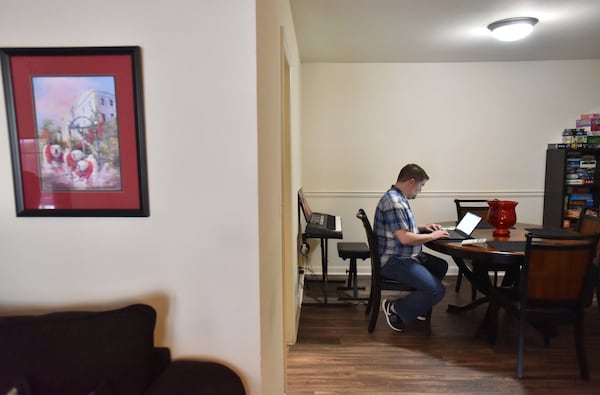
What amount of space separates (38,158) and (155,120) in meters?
0.43

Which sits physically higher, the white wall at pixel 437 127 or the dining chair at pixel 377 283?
the white wall at pixel 437 127

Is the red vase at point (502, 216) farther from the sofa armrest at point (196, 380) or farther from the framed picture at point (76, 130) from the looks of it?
the framed picture at point (76, 130)

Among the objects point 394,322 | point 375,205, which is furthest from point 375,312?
point 375,205

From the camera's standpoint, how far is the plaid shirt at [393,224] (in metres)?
2.69

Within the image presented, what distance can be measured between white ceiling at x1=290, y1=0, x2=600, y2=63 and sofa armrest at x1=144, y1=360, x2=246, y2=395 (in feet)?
7.47

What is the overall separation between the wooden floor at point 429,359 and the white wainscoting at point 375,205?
1261mm

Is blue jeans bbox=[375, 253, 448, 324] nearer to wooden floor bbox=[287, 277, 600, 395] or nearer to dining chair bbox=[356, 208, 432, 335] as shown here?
dining chair bbox=[356, 208, 432, 335]

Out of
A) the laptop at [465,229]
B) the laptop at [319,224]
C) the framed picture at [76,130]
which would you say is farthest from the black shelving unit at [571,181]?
the framed picture at [76,130]

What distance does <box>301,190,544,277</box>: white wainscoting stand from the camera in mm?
4230

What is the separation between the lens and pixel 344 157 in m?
4.21

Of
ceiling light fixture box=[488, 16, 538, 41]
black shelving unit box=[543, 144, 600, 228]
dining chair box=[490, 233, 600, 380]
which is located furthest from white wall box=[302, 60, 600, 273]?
dining chair box=[490, 233, 600, 380]

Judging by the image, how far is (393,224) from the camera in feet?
8.90

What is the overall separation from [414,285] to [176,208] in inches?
78.1

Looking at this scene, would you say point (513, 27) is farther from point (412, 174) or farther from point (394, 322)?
point (394, 322)
